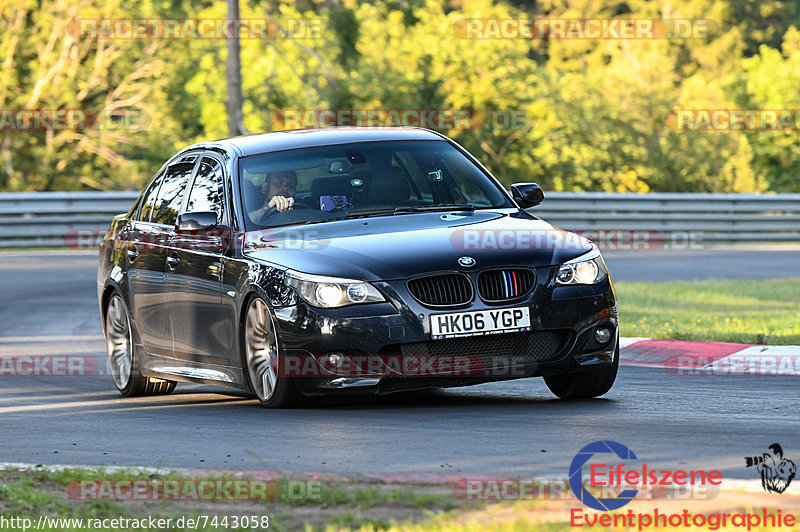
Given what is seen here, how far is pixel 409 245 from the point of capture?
8188 mm

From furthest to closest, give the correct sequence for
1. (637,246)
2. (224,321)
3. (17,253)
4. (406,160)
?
(637,246) → (17,253) → (406,160) → (224,321)

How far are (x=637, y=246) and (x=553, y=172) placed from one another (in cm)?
1447

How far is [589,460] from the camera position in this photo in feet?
20.2

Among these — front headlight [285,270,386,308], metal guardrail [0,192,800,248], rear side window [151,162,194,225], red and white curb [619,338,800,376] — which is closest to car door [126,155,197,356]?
rear side window [151,162,194,225]

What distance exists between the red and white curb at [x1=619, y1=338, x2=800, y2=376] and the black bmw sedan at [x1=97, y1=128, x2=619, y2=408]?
1.84 metres

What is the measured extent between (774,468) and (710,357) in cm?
482

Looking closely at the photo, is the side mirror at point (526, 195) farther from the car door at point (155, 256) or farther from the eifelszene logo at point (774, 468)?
the eifelszene logo at point (774, 468)

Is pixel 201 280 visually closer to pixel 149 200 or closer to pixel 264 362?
pixel 264 362

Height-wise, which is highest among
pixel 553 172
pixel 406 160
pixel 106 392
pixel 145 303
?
pixel 406 160

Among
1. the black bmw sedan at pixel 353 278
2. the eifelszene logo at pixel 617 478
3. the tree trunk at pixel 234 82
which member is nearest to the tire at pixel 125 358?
the black bmw sedan at pixel 353 278

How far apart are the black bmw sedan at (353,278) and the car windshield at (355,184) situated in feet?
0.04

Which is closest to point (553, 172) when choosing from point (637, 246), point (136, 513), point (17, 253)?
point (637, 246)

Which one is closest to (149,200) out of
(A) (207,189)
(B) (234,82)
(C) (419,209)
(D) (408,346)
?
(A) (207,189)

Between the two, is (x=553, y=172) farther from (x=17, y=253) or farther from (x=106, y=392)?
(x=106, y=392)
